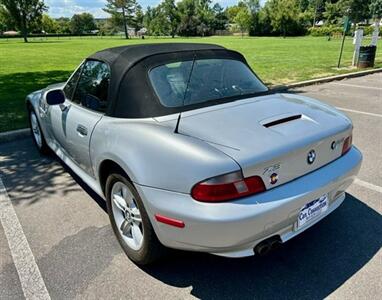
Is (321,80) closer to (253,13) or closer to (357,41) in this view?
(357,41)

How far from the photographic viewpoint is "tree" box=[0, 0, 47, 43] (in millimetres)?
53797

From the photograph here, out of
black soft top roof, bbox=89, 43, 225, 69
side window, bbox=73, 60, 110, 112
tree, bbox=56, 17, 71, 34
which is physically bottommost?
tree, bbox=56, 17, 71, 34

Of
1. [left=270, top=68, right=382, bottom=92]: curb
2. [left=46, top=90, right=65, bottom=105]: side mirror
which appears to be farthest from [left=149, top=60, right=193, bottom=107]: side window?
[left=270, top=68, right=382, bottom=92]: curb

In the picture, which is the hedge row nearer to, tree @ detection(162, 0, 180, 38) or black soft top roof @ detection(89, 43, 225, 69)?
tree @ detection(162, 0, 180, 38)

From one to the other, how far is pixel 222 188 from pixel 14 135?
16.2 ft

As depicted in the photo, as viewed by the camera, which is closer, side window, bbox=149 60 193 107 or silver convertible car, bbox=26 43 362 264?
silver convertible car, bbox=26 43 362 264

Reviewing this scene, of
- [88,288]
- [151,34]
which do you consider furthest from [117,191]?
[151,34]

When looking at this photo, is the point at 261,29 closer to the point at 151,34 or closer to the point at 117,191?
the point at 151,34

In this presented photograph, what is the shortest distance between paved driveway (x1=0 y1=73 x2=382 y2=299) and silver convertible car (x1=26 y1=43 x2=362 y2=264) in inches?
10.6

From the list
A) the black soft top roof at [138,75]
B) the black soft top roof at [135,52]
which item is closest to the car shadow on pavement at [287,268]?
the black soft top roof at [138,75]

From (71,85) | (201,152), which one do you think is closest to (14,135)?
(71,85)

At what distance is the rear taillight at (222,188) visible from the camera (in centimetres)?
208

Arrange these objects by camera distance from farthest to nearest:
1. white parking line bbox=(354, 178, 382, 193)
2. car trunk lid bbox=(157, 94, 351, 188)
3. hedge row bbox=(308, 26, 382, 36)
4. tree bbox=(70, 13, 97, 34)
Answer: tree bbox=(70, 13, 97, 34)
hedge row bbox=(308, 26, 382, 36)
white parking line bbox=(354, 178, 382, 193)
car trunk lid bbox=(157, 94, 351, 188)

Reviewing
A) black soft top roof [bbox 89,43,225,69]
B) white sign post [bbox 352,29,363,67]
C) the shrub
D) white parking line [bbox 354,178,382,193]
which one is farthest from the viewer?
the shrub
